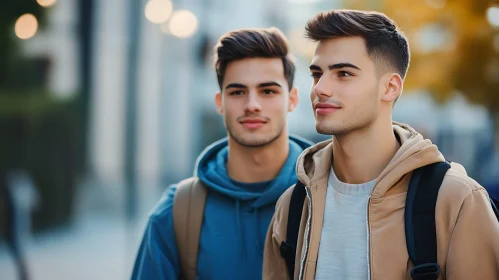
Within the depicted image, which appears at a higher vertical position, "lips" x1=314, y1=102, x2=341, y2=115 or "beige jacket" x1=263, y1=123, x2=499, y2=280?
"lips" x1=314, y1=102, x2=341, y2=115

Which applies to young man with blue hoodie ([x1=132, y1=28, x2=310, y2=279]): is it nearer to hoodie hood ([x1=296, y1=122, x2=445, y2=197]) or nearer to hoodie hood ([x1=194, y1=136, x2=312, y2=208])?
hoodie hood ([x1=194, y1=136, x2=312, y2=208])

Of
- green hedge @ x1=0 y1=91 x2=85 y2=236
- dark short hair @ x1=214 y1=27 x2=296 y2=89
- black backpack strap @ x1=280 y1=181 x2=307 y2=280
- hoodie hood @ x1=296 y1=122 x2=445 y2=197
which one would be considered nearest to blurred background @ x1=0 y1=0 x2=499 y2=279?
green hedge @ x1=0 y1=91 x2=85 y2=236

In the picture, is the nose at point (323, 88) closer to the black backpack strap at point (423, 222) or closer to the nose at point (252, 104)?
the black backpack strap at point (423, 222)

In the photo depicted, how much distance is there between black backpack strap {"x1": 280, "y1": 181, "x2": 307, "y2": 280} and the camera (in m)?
3.38

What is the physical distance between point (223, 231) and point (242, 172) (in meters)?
0.42

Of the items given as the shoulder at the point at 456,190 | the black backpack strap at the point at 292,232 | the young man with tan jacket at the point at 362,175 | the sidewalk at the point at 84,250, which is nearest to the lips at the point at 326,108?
the young man with tan jacket at the point at 362,175

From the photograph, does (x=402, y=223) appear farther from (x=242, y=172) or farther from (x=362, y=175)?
(x=242, y=172)

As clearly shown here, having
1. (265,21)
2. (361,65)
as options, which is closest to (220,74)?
(361,65)

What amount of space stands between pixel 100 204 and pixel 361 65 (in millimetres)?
7097

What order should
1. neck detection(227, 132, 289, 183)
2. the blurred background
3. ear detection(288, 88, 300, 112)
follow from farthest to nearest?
the blurred background
ear detection(288, 88, 300, 112)
neck detection(227, 132, 289, 183)

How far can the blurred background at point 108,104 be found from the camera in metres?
8.66

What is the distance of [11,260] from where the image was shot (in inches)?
330

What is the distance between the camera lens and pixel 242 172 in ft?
14.8

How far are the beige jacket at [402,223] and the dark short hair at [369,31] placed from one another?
12.3 inches
